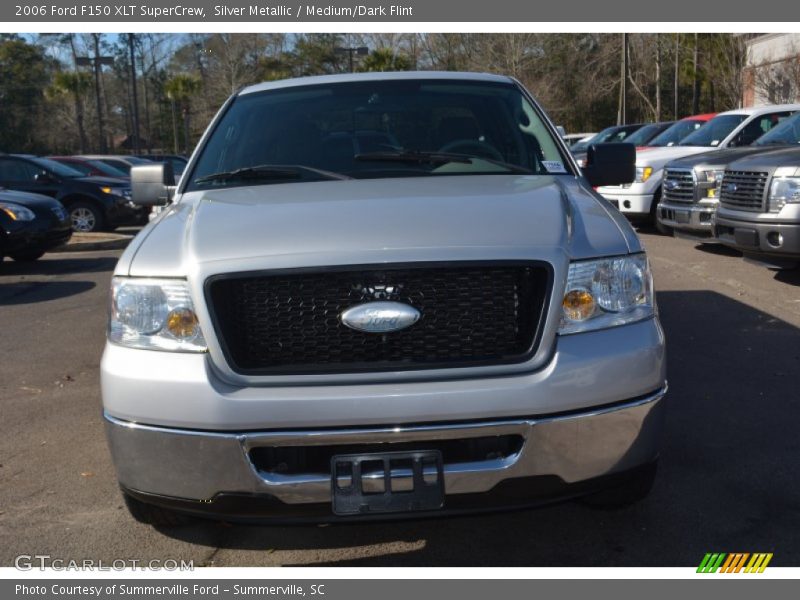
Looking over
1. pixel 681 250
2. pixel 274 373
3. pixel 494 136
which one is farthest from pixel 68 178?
pixel 274 373

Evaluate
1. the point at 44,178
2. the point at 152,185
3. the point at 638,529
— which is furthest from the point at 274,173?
the point at 44,178

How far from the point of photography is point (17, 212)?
448 inches

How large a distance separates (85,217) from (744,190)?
1168cm

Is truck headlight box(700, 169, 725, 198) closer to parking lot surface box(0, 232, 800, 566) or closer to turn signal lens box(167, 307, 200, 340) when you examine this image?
parking lot surface box(0, 232, 800, 566)

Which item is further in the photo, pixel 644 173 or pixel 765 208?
pixel 644 173

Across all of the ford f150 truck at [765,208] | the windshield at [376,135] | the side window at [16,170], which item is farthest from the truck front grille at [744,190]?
the side window at [16,170]

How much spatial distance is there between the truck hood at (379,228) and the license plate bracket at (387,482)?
2.05 feet

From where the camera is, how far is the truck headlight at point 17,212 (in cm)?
1129

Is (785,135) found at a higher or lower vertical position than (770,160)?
higher

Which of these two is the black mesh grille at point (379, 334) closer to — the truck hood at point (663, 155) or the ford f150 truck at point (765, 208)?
the ford f150 truck at point (765, 208)

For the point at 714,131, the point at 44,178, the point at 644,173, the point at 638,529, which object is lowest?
the point at 638,529

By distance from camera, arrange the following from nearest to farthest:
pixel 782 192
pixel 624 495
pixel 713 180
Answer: pixel 624 495
pixel 782 192
pixel 713 180

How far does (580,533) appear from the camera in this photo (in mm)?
3449

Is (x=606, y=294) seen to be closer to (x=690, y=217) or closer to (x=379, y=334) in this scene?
(x=379, y=334)
